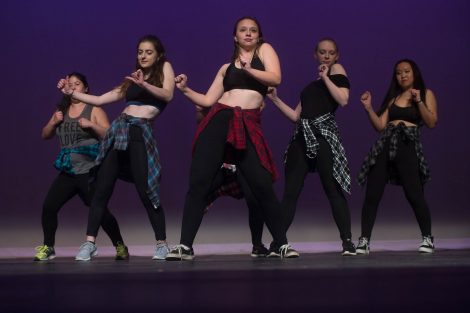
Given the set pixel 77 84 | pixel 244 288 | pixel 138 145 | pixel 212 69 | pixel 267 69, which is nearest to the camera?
pixel 244 288

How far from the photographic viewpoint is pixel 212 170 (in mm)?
3721

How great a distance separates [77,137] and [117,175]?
0.53 metres

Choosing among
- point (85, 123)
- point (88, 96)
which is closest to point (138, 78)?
point (88, 96)

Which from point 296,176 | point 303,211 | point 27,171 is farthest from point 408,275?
point 27,171

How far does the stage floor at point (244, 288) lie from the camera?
199cm

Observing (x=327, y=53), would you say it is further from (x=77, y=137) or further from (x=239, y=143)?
(x=77, y=137)

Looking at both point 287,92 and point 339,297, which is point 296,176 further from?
point 339,297

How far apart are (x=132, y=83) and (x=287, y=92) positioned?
159cm

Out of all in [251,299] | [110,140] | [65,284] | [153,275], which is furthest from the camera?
[110,140]

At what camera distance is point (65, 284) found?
2549mm

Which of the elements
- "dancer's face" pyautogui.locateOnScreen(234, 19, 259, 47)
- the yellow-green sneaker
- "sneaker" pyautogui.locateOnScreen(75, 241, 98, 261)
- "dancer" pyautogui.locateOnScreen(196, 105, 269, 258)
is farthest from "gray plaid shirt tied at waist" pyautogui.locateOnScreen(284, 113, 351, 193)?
"sneaker" pyautogui.locateOnScreen(75, 241, 98, 261)

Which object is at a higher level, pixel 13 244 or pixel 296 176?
pixel 296 176

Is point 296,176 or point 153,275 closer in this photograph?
point 153,275

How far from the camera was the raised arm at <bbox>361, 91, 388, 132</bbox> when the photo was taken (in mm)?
4470
